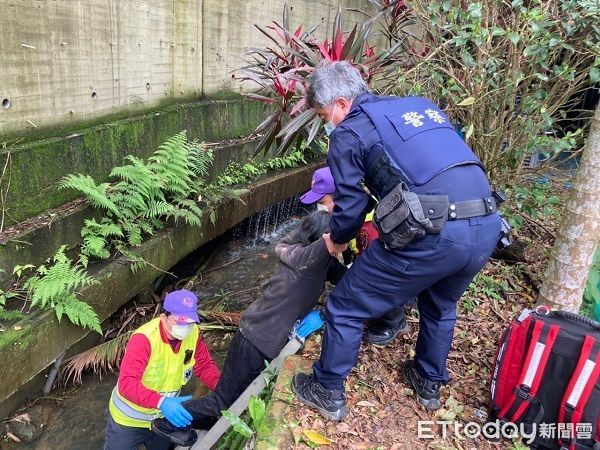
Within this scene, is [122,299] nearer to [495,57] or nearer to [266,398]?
[266,398]

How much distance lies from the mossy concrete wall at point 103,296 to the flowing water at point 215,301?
364mm

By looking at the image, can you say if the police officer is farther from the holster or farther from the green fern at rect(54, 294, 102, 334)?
the green fern at rect(54, 294, 102, 334)

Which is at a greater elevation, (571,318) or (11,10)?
(11,10)

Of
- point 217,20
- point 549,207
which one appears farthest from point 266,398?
point 217,20

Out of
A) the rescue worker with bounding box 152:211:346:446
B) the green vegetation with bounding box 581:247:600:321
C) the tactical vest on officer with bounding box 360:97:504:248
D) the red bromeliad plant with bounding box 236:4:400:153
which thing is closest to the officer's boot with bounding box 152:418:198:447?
the rescue worker with bounding box 152:211:346:446

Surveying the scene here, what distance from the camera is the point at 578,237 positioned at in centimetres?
324

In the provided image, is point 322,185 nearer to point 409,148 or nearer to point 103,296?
point 409,148

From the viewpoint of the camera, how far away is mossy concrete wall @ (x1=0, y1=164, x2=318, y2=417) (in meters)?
→ 3.51

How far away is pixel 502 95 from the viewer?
3.99 metres

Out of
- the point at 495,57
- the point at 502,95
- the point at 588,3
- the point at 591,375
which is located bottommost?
the point at 591,375

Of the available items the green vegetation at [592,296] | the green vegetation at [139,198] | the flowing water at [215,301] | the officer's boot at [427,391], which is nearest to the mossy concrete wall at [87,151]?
the green vegetation at [139,198]

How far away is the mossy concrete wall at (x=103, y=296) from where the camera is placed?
351 cm

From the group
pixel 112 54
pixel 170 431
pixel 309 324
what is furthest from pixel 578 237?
pixel 112 54

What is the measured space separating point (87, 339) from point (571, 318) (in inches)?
166
